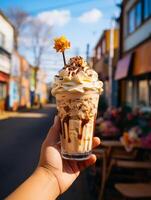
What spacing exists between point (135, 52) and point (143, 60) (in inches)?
92.6

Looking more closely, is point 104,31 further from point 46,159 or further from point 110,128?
point 46,159

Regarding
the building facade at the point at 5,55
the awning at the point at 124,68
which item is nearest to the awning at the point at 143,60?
the awning at the point at 124,68

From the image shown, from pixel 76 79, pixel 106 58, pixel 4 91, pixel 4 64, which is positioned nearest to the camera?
pixel 76 79

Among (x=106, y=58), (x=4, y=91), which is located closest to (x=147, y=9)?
(x=106, y=58)

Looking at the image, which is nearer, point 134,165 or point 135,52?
point 134,165

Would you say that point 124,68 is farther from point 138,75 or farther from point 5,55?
point 5,55

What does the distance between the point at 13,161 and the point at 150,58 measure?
522 centimetres

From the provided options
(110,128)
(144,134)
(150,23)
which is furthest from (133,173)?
(150,23)

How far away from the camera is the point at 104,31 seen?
3812 cm

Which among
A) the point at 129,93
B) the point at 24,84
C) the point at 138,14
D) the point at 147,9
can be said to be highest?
the point at 138,14

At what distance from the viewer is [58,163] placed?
2344 mm

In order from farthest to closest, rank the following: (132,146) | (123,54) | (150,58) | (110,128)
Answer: (123,54)
(150,58)
(110,128)
(132,146)

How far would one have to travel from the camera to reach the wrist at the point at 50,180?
7.38 ft

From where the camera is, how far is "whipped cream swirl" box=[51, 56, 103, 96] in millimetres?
2244
